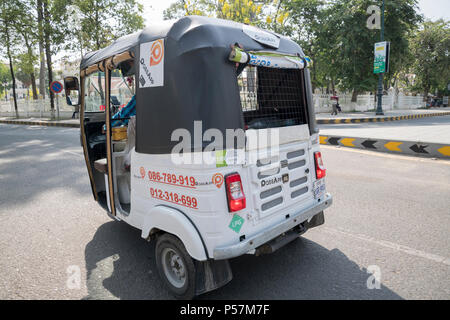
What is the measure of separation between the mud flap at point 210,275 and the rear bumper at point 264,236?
0.22 metres

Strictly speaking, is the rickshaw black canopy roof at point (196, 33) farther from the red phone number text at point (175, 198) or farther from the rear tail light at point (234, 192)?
the red phone number text at point (175, 198)

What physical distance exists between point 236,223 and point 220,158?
1.60 feet

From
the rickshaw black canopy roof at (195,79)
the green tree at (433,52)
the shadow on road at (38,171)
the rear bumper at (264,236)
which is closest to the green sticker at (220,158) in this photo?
the rickshaw black canopy roof at (195,79)

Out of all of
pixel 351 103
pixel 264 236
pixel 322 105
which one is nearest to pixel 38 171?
pixel 264 236

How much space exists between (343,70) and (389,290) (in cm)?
2403

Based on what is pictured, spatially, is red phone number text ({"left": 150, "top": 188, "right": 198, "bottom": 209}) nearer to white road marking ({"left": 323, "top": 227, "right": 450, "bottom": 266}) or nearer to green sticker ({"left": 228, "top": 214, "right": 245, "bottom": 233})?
green sticker ({"left": 228, "top": 214, "right": 245, "bottom": 233})

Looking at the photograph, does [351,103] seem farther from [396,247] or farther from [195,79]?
[195,79]

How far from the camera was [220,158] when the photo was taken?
2.21m

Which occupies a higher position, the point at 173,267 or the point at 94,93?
the point at 94,93

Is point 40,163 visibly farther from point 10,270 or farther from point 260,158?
point 260,158

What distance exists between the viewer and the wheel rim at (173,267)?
97.9 inches

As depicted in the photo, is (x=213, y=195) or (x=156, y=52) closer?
(x=213, y=195)
